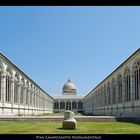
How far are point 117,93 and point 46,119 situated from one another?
23459mm

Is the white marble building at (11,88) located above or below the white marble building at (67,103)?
above

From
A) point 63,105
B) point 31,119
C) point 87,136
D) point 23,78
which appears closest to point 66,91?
point 63,105

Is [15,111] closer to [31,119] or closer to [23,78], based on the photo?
[23,78]

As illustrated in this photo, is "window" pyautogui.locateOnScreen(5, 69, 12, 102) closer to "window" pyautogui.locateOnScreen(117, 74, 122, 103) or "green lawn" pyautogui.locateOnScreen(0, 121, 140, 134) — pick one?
"window" pyautogui.locateOnScreen(117, 74, 122, 103)

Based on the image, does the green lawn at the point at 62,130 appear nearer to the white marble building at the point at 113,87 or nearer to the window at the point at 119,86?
the white marble building at the point at 113,87

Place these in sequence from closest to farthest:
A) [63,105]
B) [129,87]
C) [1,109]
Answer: [1,109] < [129,87] < [63,105]

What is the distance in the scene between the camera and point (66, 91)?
500 feet

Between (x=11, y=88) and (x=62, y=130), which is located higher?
(x=11, y=88)
